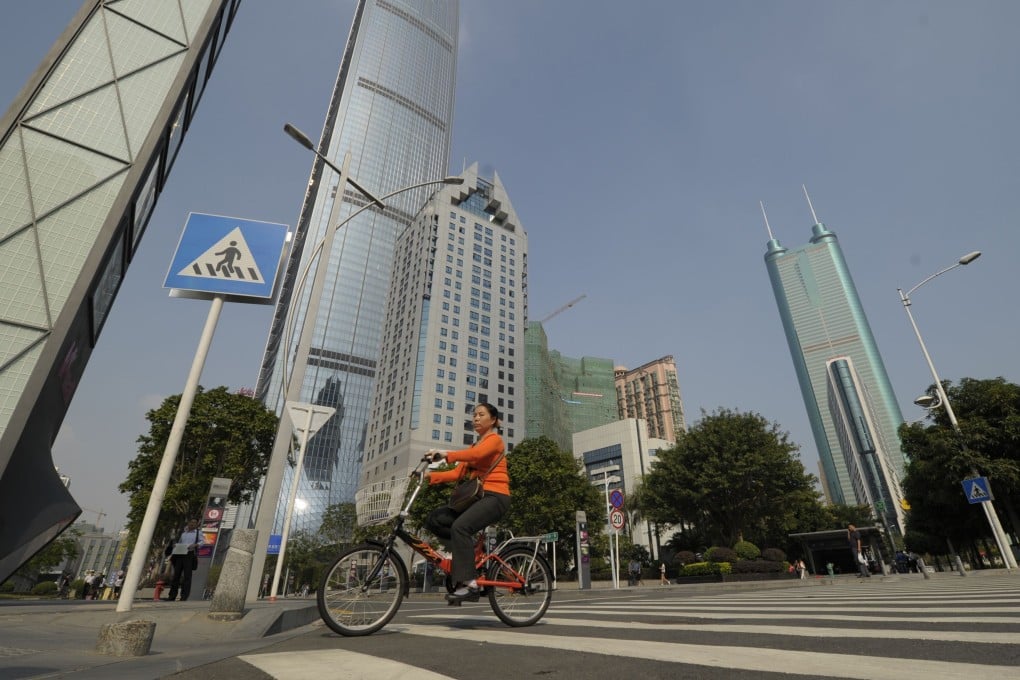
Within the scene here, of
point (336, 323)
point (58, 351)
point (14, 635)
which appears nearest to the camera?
point (14, 635)

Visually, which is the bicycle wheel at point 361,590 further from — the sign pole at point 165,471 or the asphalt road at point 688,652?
the sign pole at point 165,471

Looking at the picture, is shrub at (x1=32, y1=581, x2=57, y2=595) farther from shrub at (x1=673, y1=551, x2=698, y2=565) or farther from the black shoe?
the black shoe

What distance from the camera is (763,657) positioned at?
83.4 inches

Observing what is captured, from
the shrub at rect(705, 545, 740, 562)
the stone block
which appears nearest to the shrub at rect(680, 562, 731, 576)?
the shrub at rect(705, 545, 740, 562)

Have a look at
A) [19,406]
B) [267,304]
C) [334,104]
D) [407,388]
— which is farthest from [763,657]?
[334,104]

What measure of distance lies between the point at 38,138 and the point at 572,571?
35.8 metres

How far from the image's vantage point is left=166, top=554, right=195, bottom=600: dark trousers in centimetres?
1153

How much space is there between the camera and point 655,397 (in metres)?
150

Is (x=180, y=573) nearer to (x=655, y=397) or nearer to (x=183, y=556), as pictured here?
(x=183, y=556)

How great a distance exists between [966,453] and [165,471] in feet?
87.8

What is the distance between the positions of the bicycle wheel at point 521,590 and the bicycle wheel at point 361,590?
2.75 ft

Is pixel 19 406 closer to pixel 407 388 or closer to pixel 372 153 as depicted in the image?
pixel 407 388

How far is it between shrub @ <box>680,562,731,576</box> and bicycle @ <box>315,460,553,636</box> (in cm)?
2247

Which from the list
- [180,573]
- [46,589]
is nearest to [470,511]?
[180,573]
